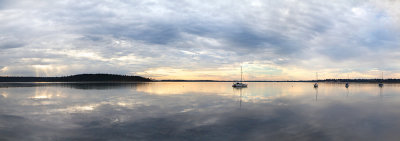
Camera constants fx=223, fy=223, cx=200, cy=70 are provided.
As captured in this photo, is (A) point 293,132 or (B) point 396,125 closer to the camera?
(A) point 293,132

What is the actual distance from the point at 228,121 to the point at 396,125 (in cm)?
1309

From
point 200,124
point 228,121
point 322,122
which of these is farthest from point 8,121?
point 322,122

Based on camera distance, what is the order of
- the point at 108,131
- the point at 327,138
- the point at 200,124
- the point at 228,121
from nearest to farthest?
1. the point at 327,138
2. the point at 108,131
3. the point at 200,124
4. the point at 228,121

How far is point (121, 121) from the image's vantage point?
18250mm

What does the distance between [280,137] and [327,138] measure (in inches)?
110

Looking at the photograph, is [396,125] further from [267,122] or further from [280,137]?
[280,137]

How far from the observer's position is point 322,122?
18.4m

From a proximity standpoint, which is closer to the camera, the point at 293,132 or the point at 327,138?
the point at 327,138

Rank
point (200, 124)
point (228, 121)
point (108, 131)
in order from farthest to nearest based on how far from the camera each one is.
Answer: point (228, 121) → point (200, 124) → point (108, 131)

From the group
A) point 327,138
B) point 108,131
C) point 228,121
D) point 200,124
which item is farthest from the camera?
point 228,121

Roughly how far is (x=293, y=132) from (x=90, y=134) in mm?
13186

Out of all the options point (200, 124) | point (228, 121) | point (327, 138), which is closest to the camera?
point (327, 138)

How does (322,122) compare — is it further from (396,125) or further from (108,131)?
(108,131)

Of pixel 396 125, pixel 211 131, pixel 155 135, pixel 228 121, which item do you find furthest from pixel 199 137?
pixel 396 125
